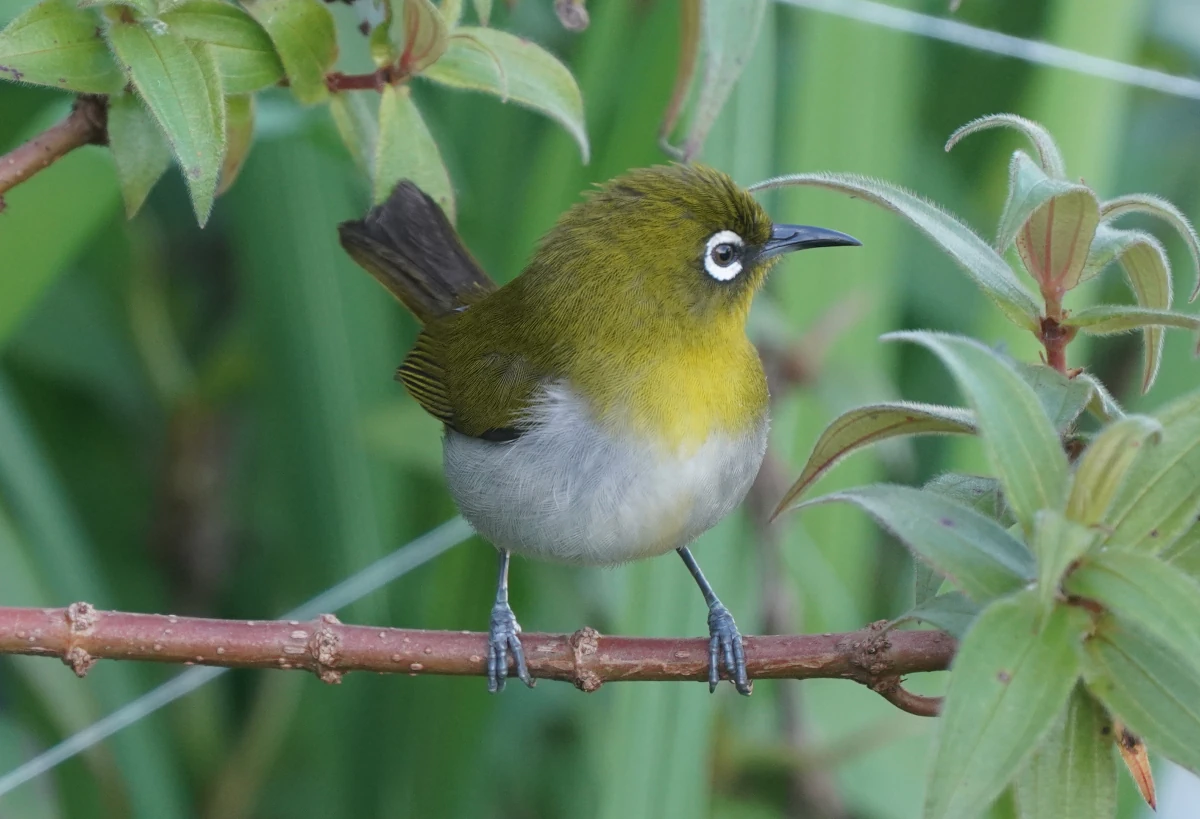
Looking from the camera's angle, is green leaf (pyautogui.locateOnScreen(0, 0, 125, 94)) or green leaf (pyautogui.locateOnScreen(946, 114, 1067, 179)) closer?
green leaf (pyautogui.locateOnScreen(946, 114, 1067, 179))

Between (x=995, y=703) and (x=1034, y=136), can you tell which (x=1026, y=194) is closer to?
(x=1034, y=136)

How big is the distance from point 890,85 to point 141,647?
2.30 m

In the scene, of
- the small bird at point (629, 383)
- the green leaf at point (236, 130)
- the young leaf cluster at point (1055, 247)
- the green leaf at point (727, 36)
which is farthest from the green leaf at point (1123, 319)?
the green leaf at point (236, 130)

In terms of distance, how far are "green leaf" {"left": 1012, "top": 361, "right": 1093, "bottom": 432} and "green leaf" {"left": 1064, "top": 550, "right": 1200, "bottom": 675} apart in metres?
0.19

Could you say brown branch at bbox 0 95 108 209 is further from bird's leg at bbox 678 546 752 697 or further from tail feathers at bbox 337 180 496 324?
bird's leg at bbox 678 546 752 697

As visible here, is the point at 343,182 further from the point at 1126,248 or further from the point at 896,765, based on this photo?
the point at 1126,248

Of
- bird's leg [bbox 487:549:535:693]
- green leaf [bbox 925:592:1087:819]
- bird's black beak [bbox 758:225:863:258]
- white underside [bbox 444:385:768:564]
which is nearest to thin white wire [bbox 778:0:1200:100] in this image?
bird's black beak [bbox 758:225:863:258]

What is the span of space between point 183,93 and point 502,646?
866 mm

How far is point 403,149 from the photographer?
63.7 inches

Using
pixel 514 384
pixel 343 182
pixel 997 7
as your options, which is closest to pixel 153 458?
pixel 343 182

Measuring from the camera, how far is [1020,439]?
3.46ft

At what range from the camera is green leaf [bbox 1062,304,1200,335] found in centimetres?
118

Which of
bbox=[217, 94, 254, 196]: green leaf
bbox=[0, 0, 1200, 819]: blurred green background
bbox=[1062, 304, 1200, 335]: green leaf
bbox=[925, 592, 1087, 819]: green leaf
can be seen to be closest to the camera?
bbox=[925, 592, 1087, 819]: green leaf

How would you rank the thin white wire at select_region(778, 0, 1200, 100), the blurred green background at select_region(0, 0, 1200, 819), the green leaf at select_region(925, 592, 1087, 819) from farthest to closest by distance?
the blurred green background at select_region(0, 0, 1200, 819) < the thin white wire at select_region(778, 0, 1200, 100) < the green leaf at select_region(925, 592, 1087, 819)
